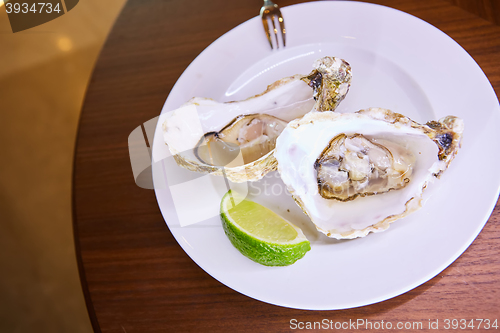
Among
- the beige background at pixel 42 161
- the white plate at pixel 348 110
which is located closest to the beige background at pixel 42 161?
the beige background at pixel 42 161

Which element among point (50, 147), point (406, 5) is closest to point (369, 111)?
point (406, 5)

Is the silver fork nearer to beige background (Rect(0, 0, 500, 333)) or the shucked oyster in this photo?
the shucked oyster

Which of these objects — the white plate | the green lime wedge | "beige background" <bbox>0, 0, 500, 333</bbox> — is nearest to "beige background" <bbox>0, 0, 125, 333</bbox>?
"beige background" <bbox>0, 0, 500, 333</bbox>

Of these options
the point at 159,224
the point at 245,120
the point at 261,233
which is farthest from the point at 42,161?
the point at 261,233

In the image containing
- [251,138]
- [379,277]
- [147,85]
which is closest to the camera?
[379,277]

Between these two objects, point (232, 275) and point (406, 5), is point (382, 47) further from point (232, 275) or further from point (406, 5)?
point (232, 275)

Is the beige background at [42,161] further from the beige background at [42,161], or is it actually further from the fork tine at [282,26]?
the fork tine at [282,26]
